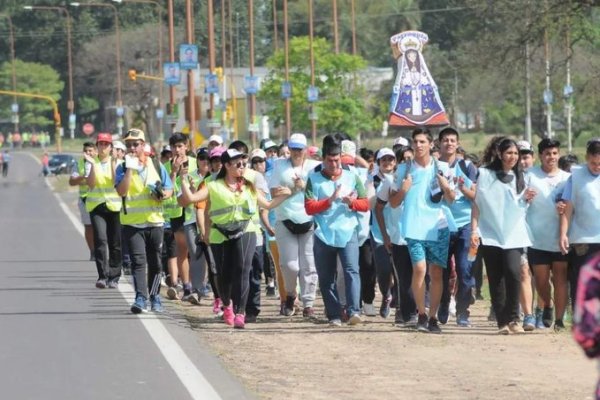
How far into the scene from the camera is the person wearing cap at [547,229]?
→ 14430 millimetres

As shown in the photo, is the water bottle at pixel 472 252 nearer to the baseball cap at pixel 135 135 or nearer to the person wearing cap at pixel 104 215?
the baseball cap at pixel 135 135

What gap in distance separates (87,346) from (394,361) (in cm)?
256

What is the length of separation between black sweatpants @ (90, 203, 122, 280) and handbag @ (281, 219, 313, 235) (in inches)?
165

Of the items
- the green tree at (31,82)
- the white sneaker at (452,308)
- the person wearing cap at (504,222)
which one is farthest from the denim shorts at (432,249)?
the green tree at (31,82)

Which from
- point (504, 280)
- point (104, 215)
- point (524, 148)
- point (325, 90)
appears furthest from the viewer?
point (325, 90)

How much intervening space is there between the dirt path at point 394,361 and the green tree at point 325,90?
6035 cm

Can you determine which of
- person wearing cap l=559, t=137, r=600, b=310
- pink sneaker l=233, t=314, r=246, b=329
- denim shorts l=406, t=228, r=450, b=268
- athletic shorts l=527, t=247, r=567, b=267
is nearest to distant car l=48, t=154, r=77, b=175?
pink sneaker l=233, t=314, r=246, b=329

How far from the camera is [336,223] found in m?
15.2

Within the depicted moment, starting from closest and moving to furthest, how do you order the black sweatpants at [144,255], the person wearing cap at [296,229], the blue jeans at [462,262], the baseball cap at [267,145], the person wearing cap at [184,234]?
the blue jeans at [462,262] → the person wearing cap at [296,229] → the black sweatpants at [144,255] → the person wearing cap at [184,234] → the baseball cap at [267,145]

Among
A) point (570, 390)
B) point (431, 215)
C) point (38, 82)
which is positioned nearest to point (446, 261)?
point (431, 215)

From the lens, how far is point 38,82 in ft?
460

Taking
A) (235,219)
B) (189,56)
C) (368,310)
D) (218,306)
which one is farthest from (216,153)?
(189,56)

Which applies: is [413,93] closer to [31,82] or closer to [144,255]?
[144,255]

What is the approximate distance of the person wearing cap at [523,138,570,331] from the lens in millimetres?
14430
